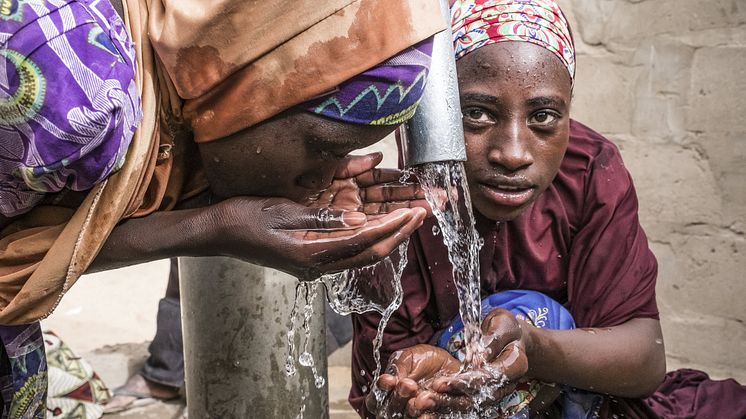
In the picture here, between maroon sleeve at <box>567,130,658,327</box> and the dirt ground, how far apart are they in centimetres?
141

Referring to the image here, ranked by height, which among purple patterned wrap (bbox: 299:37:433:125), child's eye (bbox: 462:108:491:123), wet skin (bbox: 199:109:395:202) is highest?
purple patterned wrap (bbox: 299:37:433:125)

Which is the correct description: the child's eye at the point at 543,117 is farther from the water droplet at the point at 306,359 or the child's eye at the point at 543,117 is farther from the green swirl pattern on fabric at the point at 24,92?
the green swirl pattern on fabric at the point at 24,92

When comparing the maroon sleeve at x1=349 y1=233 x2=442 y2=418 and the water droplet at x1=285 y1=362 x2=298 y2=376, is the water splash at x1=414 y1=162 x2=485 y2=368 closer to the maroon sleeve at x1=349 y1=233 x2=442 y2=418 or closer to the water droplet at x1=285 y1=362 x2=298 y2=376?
the maroon sleeve at x1=349 y1=233 x2=442 y2=418

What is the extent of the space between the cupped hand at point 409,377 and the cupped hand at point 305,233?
0.34 m

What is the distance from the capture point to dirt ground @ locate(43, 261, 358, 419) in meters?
3.65

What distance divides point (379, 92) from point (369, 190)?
425 millimetres

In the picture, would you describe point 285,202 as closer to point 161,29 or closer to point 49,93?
point 161,29

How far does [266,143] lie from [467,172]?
2.23ft

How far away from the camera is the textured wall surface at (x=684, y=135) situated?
321 cm

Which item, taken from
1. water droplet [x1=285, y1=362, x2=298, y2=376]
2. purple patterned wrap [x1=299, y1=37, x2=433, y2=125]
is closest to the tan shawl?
purple patterned wrap [x1=299, y1=37, x2=433, y2=125]

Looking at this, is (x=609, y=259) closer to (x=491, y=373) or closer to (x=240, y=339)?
(x=491, y=373)

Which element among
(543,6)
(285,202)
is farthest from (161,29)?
(543,6)

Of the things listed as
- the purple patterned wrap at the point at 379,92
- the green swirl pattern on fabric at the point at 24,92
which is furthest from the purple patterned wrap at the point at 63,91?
the purple patterned wrap at the point at 379,92

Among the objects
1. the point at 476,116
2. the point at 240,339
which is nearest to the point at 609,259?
the point at 476,116
